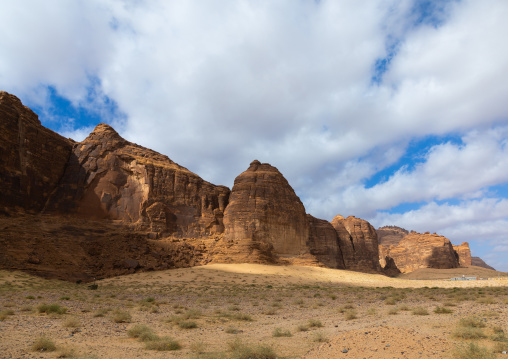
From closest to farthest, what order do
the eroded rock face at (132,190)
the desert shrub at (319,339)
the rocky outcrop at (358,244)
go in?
1. the desert shrub at (319,339)
2. the eroded rock face at (132,190)
3. the rocky outcrop at (358,244)

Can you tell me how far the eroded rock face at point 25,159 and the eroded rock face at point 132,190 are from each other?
1862 mm

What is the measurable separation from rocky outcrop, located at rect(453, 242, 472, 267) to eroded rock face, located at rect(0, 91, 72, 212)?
11754 centimetres

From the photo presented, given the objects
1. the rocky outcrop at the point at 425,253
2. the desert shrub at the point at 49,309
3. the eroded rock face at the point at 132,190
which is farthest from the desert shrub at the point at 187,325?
the rocky outcrop at the point at 425,253

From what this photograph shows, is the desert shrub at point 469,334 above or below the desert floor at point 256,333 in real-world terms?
above

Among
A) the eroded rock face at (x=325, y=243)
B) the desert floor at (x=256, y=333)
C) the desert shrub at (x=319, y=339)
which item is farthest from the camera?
the eroded rock face at (x=325, y=243)

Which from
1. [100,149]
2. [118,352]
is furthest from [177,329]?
[100,149]

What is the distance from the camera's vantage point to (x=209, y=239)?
156ft

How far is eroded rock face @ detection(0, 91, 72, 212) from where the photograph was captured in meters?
36.4

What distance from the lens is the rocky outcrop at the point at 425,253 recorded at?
9022 cm

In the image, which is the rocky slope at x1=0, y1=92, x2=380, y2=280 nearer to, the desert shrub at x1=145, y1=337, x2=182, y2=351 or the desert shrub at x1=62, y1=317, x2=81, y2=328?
the desert shrub at x1=62, y1=317, x2=81, y2=328

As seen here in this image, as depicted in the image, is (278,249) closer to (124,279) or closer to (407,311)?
(124,279)

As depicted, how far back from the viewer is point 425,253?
3711 inches

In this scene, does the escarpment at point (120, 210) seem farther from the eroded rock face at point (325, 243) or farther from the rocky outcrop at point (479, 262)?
the rocky outcrop at point (479, 262)

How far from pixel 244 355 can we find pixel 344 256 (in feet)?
224
